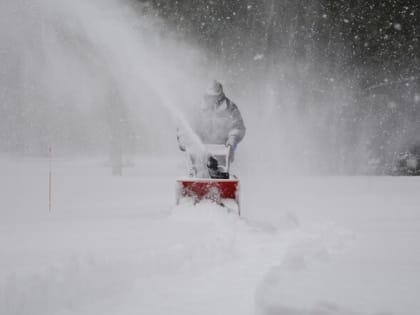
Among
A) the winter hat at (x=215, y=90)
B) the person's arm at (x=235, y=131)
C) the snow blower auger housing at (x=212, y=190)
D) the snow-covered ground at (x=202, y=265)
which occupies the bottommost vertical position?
the snow-covered ground at (x=202, y=265)

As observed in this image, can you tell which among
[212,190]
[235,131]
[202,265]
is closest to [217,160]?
[235,131]

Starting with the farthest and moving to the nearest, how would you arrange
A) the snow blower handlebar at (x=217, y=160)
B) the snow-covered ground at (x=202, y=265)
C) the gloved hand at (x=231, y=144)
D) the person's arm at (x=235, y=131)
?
1. the person's arm at (x=235, y=131)
2. the gloved hand at (x=231, y=144)
3. the snow blower handlebar at (x=217, y=160)
4. the snow-covered ground at (x=202, y=265)

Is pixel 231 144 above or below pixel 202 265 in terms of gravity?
above

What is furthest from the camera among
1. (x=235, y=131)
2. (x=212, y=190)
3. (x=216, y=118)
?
(x=216, y=118)

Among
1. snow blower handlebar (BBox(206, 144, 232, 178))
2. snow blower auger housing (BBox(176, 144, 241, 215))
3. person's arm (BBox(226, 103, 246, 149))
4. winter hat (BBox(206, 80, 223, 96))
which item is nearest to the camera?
snow blower auger housing (BBox(176, 144, 241, 215))

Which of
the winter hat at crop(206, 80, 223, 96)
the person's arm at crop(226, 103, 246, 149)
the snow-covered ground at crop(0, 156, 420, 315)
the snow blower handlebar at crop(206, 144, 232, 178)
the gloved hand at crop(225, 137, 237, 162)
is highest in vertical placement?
the winter hat at crop(206, 80, 223, 96)

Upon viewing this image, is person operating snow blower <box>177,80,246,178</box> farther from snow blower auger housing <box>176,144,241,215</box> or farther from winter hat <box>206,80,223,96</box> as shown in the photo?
snow blower auger housing <box>176,144,241,215</box>

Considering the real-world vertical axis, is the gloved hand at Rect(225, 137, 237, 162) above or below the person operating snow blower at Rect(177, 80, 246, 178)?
below

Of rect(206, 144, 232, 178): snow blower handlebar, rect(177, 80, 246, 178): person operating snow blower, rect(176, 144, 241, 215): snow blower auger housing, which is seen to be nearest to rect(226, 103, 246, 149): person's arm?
rect(177, 80, 246, 178): person operating snow blower

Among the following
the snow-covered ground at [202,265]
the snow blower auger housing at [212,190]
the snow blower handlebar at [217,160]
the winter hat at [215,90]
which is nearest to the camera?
the snow-covered ground at [202,265]

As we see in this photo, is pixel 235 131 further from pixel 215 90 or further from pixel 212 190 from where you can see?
pixel 212 190

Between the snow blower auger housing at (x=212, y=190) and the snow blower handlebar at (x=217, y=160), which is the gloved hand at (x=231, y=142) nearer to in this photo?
the snow blower handlebar at (x=217, y=160)

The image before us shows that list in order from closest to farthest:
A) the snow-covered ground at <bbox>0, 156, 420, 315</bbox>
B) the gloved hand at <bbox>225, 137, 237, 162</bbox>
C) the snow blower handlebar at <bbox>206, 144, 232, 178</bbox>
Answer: the snow-covered ground at <bbox>0, 156, 420, 315</bbox> → the snow blower handlebar at <bbox>206, 144, 232, 178</bbox> → the gloved hand at <bbox>225, 137, 237, 162</bbox>

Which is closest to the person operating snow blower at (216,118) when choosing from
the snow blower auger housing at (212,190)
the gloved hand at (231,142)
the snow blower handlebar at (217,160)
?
the gloved hand at (231,142)
